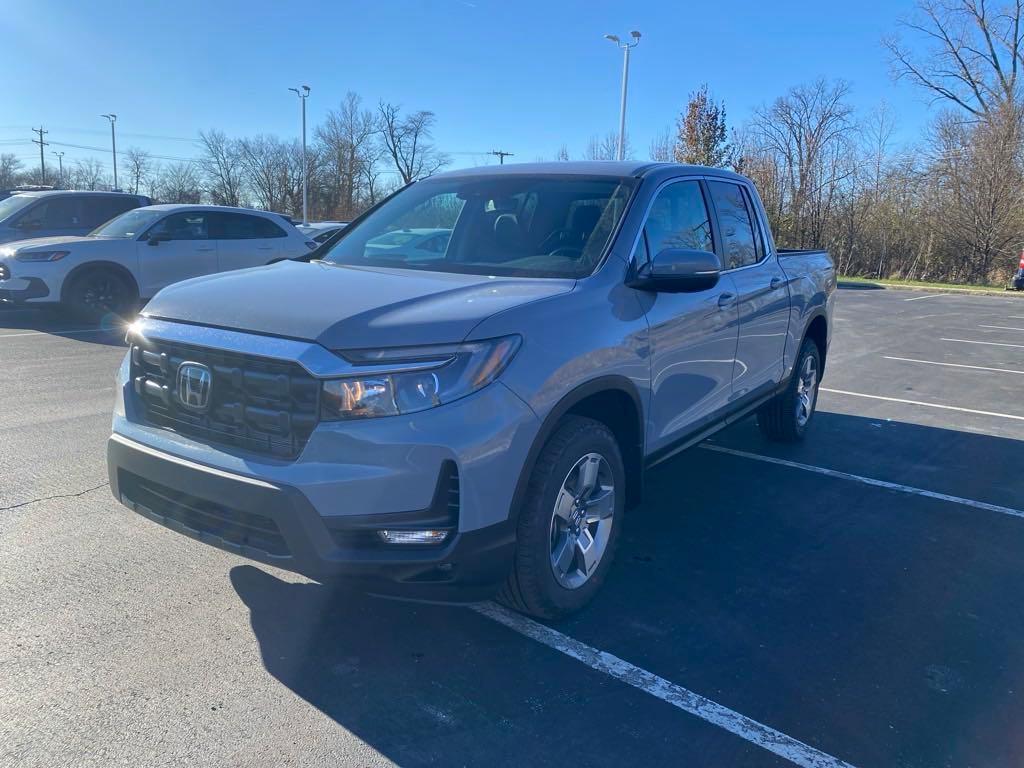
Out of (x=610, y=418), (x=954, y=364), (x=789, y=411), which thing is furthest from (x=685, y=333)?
(x=954, y=364)

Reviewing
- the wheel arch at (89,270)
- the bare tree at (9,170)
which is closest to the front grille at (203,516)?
the wheel arch at (89,270)

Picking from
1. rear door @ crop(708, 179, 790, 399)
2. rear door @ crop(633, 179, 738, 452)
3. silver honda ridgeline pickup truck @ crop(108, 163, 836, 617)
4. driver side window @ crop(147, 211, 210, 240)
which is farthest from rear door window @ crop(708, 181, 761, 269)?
driver side window @ crop(147, 211, 210, 240)

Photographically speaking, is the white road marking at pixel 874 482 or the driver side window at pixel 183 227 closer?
the white road marking at pixel 874 482

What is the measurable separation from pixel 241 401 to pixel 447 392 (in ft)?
2.64

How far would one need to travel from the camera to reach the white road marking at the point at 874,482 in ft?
→ 16.7

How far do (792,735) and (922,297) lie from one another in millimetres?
24112

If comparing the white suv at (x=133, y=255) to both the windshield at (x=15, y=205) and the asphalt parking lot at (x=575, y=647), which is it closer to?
the windshield at (x=15, y=205)

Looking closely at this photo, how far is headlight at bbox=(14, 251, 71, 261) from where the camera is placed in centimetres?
1088

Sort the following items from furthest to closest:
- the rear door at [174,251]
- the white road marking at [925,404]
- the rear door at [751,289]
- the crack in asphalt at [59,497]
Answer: the rear door at [174,251] < the white road marking at [925,404] < the rear door at [751,289] < the crack in asphalt at [59,497]

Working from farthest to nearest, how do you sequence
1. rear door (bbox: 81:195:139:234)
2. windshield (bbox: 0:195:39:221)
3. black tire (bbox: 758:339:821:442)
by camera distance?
rear door (bbox: 81:195:139:234), windshield (bbox: 0:195:39:221), black tire (bbox: 758:339:821:442)

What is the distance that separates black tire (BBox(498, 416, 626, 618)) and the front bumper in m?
0.17

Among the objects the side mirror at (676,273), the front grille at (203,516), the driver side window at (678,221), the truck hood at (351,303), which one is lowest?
the front grille at (203,516)

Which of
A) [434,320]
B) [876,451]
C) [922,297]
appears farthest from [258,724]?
[922,297]

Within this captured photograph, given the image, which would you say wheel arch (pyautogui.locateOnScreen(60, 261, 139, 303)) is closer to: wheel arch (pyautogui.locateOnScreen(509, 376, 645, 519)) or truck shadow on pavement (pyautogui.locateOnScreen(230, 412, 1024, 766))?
truck shadow on pavement (pyautogui.locateOnScreen(230, 412, 1024, 766))
